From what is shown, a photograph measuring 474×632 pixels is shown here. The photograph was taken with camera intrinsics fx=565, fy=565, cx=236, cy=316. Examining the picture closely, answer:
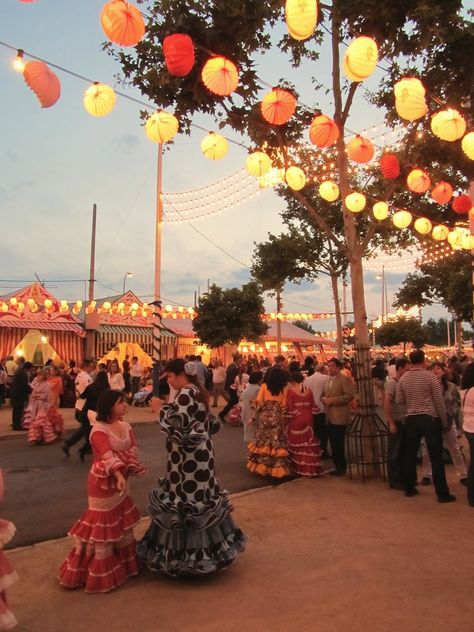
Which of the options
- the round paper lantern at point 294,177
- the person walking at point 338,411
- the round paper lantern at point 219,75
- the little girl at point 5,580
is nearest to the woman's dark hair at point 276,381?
the person walking at point 338,411

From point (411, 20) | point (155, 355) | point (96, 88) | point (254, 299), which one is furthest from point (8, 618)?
point (254, 299)

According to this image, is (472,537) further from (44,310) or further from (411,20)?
(44,310)

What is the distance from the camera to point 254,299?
3122 cm

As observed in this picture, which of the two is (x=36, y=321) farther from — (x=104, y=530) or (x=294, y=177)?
(x=104, y=530)

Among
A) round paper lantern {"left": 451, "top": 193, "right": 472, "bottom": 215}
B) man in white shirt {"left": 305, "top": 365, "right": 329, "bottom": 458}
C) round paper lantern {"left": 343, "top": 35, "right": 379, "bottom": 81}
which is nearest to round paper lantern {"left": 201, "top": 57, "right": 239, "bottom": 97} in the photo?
round paper lantern {"left": 343, "top": 35, "right": 379, "bottom": 81}

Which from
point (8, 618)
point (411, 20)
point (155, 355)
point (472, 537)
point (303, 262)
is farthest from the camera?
point (303, 262)

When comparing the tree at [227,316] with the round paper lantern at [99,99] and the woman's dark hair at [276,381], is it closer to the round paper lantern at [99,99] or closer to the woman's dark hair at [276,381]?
the woman's dark hair at [276,381]

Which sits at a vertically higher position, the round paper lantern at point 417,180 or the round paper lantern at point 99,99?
the round paper lantern at point 99,99

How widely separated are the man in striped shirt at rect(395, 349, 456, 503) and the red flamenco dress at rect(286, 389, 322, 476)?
1669 millimetres

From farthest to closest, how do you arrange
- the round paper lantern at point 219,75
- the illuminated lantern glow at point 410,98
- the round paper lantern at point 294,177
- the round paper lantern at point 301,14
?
the round paper lantern at point 294,177, the illuminated lantern glow at point 410,98, the round paper lantern at point 219,75, the round paper lantern at point 301,14

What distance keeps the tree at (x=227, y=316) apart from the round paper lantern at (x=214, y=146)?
21392mm

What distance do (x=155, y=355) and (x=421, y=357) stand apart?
38.6ft

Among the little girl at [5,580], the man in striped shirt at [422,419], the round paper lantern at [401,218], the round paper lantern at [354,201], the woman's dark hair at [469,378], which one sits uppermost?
the round paper lantern at [401,218]

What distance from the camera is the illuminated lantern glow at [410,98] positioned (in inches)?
292
